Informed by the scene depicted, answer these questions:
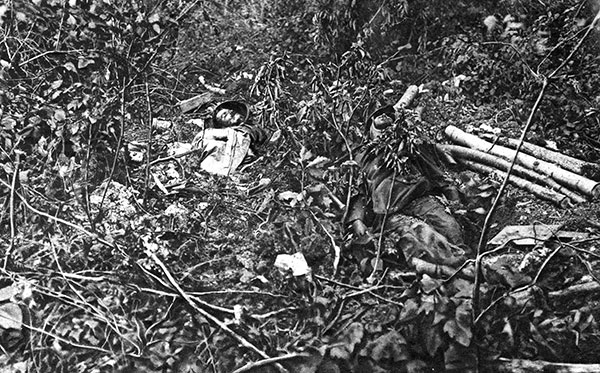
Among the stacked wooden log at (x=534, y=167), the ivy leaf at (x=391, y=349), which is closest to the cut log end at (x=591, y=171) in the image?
the stacked wooden log at (x=534, y=167)

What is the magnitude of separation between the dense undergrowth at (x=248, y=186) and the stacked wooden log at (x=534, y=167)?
10 centimetres

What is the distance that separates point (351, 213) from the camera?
329cm

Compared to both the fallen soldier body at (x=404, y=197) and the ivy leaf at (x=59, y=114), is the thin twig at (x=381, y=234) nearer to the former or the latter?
the fallen soldier body at (x=404, y=197)

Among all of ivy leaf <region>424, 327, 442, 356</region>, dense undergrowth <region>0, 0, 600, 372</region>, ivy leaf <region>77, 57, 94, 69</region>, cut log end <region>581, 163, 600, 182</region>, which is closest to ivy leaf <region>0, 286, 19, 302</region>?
dense undergrowth <region>0, 0, 600, 372</region>

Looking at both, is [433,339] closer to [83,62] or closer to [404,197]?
[404,197]

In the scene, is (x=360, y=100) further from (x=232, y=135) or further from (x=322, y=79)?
(x=232, y=135)

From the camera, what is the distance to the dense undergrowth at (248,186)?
2721mm

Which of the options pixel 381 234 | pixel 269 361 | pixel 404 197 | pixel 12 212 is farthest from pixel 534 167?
pixel 12 212

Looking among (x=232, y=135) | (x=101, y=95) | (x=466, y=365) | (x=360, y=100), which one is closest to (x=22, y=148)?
(x=101, y=95)

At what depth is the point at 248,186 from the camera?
3.75m

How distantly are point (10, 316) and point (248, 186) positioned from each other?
1.34 meters

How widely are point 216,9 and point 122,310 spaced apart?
2436mm

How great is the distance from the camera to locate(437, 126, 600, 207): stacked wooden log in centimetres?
322

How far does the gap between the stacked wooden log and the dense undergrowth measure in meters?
0.10
